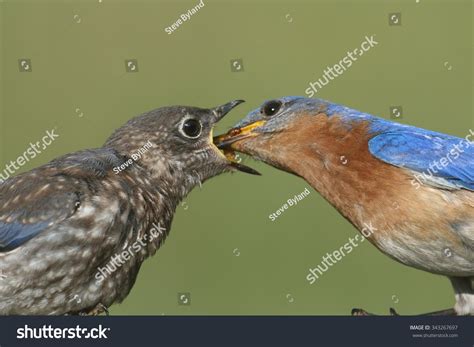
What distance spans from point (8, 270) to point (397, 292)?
485 cm

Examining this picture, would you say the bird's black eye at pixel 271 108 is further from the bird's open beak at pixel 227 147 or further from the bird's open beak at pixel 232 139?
the bird's open beak at pixel 227 147

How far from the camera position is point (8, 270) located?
297 inches

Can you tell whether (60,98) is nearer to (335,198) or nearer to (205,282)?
(205,282)

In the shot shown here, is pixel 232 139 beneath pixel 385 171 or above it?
above

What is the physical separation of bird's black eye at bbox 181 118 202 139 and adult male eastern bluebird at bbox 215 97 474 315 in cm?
40

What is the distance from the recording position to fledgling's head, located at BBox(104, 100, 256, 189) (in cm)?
846

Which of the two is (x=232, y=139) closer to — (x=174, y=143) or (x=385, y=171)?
(x=174, y=143)

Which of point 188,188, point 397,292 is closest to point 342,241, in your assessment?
point 397,292

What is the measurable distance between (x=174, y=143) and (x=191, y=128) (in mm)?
244

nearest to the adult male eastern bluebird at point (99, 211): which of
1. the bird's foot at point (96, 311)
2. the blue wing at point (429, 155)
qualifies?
the bird's foot at point (96, 311)

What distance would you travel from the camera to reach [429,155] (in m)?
8.88

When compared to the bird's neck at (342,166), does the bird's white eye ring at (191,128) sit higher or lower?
higher

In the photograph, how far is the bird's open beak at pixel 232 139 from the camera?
9102 mm

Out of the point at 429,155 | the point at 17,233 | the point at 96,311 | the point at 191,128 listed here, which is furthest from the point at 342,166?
the point at 17,233
